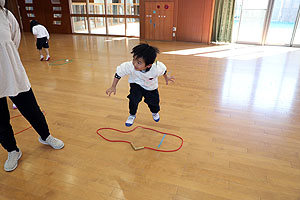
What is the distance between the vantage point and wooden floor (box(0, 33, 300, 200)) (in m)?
1.53

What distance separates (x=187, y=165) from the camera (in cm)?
176

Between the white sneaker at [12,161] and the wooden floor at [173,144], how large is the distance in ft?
0.16

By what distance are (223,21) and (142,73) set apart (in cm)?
700

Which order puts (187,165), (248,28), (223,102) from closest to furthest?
1. (187,165)
2. (223,102)
3. (248,28)

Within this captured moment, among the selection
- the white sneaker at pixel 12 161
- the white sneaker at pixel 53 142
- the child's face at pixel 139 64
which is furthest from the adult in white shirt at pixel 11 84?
the child's face at pixel 139 64

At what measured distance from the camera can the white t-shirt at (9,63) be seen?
4.53 feet

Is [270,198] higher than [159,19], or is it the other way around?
[159,19]

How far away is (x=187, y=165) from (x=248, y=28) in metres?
7.75

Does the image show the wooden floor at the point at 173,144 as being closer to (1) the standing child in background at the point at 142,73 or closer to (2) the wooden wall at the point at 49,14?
(1) the standing child in background at the point at 142,73

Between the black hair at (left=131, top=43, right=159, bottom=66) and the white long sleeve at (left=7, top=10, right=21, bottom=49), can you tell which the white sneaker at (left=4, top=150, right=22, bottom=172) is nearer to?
the white long sleeve at (left=7, top=10, right=21, bottom=49)

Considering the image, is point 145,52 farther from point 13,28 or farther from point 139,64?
point 13,28

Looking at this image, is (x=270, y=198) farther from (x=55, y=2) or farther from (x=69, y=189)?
(x=55, y=2)

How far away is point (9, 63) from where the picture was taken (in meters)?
1.41

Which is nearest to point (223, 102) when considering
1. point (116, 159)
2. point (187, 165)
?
point (187, 165)
